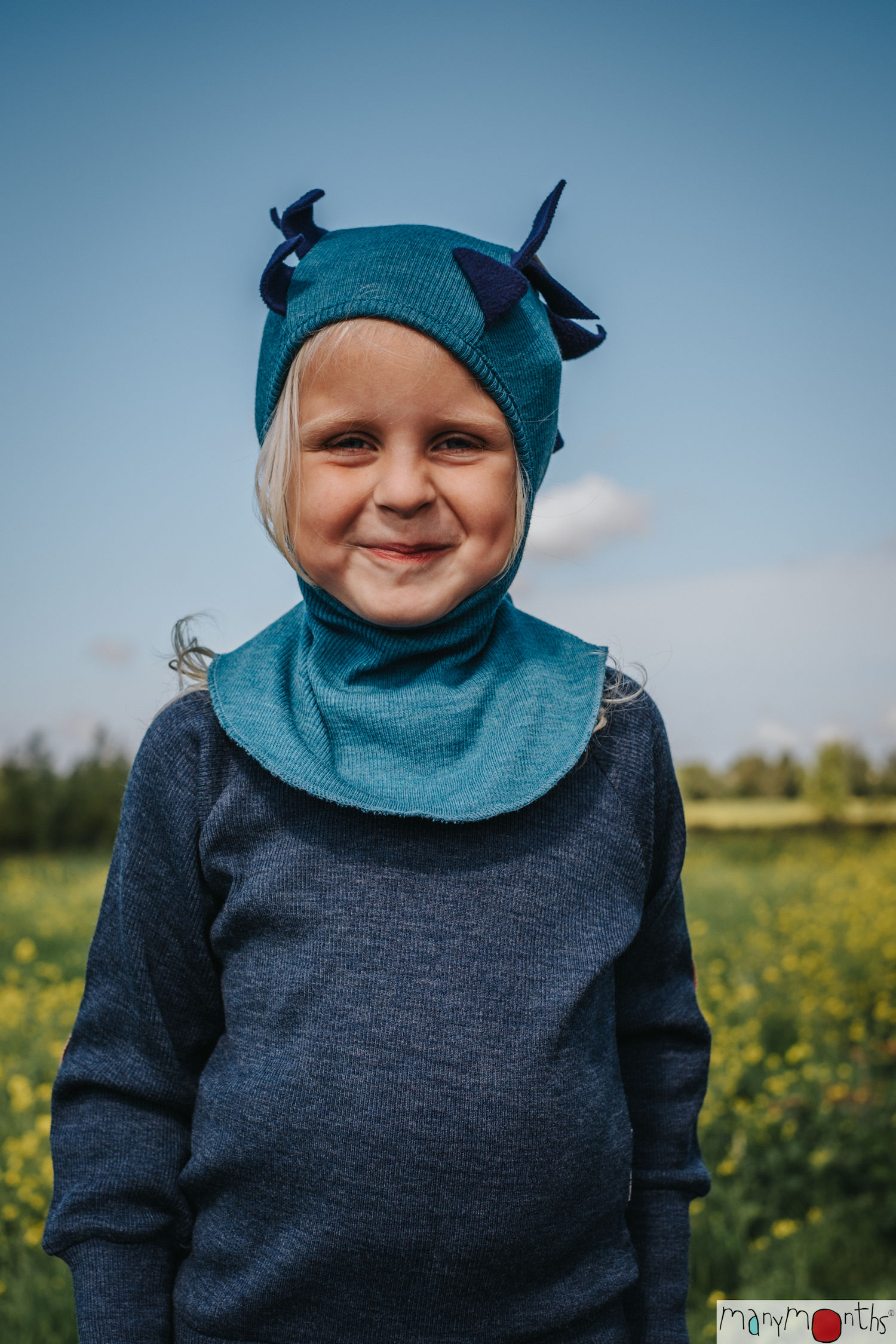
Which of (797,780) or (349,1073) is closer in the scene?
(349,1073)

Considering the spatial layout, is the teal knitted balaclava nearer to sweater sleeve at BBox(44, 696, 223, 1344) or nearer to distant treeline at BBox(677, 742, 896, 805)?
sweater sleeve at BBox(44, 696, 223, 1344)

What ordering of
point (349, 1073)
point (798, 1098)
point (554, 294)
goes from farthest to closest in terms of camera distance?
point (798, 1098) < point (554, 294) < point (349, 1073)

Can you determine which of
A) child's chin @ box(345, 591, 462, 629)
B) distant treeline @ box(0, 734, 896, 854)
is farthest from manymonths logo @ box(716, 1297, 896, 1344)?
distant treeline @ box(0, 734, 896, 854)

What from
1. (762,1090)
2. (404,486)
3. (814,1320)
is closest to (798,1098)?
(762,1090)

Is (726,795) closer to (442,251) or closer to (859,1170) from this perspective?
(859,1170)

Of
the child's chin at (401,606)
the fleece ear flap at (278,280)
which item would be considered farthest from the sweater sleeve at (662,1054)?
the fleece ear flap at (278,280)

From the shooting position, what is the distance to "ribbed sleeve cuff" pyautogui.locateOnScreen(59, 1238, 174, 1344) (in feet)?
4.21

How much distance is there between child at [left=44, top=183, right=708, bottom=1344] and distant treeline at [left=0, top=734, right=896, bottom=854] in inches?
169

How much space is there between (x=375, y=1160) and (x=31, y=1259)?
1722mm

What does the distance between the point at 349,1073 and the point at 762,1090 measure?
2797 millimetres

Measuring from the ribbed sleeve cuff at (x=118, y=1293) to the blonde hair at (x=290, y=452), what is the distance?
2.92 ft

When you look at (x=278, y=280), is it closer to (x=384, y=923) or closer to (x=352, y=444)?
(x=352, y=444)

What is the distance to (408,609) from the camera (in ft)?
4.49

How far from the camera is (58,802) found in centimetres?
583
